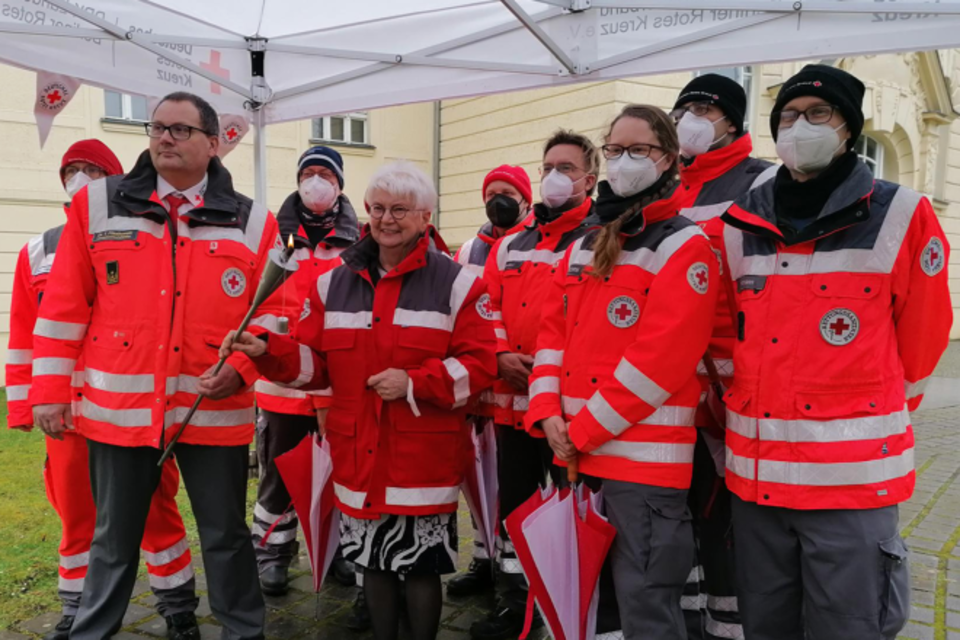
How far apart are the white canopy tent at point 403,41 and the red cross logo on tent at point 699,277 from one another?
188 cm

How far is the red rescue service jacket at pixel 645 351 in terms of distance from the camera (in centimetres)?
255

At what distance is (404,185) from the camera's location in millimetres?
3059

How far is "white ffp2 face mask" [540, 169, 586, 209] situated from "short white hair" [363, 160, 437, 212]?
2.39ft

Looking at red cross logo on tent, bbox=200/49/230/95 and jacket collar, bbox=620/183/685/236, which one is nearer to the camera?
jacket collar, bbox=620/183/685/236

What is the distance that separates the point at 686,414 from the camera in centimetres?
A: 262

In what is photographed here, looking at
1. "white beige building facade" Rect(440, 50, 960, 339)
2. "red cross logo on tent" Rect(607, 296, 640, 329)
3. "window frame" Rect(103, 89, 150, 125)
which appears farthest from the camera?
"white beige building facade" Rect(440, 50, 960, 339)

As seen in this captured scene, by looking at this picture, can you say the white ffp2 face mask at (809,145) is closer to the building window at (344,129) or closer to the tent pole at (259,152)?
the tent pole at (259,152)

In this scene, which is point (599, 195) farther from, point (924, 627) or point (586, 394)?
point (924, 627)

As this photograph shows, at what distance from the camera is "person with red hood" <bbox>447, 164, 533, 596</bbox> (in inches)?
159

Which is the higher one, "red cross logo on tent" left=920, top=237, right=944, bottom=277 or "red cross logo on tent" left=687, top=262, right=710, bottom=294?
"red cross logo on tent" left=920, top=237, right=944, bottom=277

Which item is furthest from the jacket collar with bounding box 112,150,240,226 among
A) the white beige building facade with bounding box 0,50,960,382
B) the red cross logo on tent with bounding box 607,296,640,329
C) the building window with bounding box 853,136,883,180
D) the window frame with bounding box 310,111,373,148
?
the building window with bounding box 853,136,883,180

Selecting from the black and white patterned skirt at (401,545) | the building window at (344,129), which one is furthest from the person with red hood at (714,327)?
the building window at (344,129)

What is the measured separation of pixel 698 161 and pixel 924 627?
2.51 m

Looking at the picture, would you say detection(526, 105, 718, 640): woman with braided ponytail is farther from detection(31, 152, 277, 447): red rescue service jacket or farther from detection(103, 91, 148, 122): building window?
detection(103, 91, 148, 122): building window
